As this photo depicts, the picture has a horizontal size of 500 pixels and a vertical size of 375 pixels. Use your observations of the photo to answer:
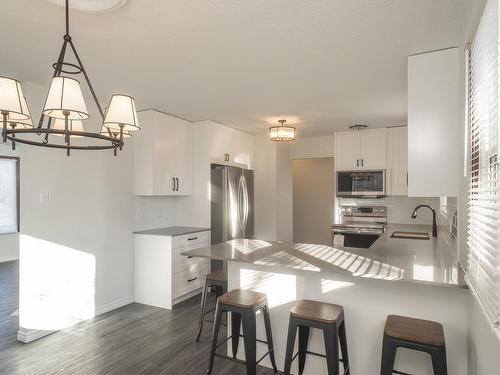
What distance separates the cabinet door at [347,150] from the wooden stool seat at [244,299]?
10.7ft

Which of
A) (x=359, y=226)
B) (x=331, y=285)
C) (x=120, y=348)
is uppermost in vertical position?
(x=359, y=226)

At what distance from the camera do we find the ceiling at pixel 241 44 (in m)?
1.76

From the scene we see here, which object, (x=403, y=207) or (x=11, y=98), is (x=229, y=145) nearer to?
(x=403, y=207)

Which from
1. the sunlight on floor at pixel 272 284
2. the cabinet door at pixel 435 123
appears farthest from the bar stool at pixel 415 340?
the cabinet door at pixel 435 123

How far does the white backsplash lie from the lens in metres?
4.77

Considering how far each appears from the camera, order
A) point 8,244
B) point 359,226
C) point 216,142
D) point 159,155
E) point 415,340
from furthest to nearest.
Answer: point 8,244
point 359,226
point 216,142
point 159,155
point 415,340

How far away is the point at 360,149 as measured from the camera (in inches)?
195

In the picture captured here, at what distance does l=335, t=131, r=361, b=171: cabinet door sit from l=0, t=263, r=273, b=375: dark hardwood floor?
310 centimetres

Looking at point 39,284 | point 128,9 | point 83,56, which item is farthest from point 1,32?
point 39,284

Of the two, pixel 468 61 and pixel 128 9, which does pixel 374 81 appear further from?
pixel 128 9

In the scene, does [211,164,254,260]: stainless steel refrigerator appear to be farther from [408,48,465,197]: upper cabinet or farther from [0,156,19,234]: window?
[0,156,19,234]: window

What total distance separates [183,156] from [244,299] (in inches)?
103

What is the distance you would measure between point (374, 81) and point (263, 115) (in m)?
1.56

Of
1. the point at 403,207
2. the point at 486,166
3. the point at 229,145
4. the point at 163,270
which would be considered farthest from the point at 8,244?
the point at 486,166
